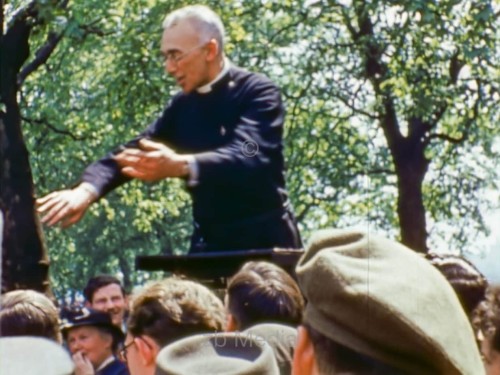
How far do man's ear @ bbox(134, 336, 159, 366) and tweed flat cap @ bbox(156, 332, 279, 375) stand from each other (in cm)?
77

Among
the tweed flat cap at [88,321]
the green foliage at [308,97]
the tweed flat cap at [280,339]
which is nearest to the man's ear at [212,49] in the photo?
the tweed flat cap at [88,321]

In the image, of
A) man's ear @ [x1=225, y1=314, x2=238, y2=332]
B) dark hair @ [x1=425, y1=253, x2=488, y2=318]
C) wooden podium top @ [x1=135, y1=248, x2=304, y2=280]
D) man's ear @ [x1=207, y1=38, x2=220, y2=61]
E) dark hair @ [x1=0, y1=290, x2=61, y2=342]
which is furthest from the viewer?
man's ear @ [x1=207, y1=38, x2=220, y2=61]

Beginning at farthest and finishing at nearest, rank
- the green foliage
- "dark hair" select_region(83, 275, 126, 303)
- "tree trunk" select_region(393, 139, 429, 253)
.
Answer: "tree trunk" select_region(393, 139, 429, 253)
the green foliage
"dark hair" select_region(83, 275, 126, 303)

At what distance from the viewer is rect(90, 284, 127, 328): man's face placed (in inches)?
286

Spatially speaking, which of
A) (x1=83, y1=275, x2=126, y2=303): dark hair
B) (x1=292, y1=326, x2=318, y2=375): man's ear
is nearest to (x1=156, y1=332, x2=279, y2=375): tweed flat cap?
(x1=292, y1=326, x2=318, y2=375): man's ear

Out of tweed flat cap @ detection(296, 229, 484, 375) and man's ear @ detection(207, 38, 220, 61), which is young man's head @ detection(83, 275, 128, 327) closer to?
man's ear @ detection(207, 38, 220, 61)

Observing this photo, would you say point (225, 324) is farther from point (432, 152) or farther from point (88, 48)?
point (432, 152)

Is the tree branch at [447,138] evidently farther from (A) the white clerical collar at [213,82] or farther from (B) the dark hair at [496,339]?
(B) the dark hair at [496,339]

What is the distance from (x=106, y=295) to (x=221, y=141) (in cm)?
232

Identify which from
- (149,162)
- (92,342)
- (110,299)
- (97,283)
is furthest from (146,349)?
(97,283)

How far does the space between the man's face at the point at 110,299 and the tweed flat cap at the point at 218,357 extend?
14.9 ft

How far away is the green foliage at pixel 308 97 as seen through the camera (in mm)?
15062

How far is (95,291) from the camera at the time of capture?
24.2 feet

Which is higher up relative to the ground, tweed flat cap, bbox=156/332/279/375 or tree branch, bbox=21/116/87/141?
tweed flat cap, bbox=156/332/279/375
